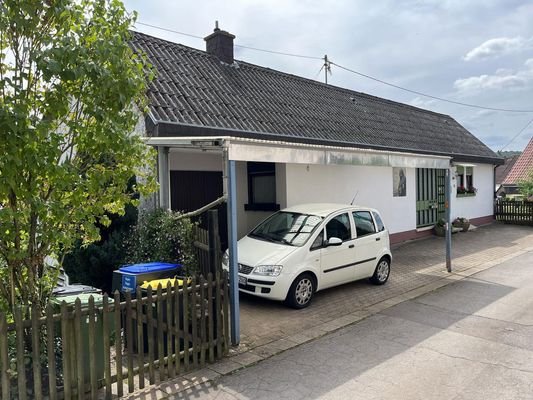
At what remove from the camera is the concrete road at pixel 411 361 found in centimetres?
423

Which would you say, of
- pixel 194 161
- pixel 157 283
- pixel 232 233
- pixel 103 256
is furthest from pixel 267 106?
pixel 157 283

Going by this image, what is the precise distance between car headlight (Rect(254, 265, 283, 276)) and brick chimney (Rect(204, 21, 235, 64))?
24.5 ft

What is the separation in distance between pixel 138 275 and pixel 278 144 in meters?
2.56

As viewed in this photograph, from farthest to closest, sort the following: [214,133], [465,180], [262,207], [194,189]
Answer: [465,180] → [262,207] → [194,189] → [214,133]

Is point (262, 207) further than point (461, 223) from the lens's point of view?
No

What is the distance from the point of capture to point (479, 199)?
1867 centimetres

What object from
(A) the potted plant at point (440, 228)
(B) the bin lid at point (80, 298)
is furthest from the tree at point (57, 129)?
(A) the potted plant at point (440, 228)

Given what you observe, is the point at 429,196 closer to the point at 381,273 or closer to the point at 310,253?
the point at 381,273

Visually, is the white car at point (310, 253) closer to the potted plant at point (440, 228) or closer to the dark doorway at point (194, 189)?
the dark doorway at point (194, 189)

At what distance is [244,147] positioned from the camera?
5332 mm

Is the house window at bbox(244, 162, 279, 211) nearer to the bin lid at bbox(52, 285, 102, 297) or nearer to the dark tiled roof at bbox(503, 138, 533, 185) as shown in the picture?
the bin lid at bbox(52, 285, 102, 297)

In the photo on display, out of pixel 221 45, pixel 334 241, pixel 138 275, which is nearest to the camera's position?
pixel 138 275

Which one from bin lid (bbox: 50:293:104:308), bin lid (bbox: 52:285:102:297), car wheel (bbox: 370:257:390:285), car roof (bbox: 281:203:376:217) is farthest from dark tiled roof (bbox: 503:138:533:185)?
bin lid (bbox: 50:293:104:308)

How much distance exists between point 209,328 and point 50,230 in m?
2.09
